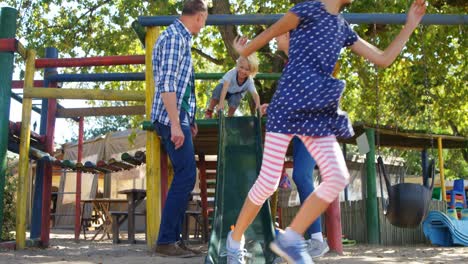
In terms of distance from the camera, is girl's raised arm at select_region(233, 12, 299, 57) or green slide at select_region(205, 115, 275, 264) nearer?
girl's raised arm at select_region(233, 12, 299, 57)

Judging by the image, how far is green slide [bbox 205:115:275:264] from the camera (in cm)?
394

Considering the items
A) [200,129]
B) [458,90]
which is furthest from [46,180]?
[458,90]

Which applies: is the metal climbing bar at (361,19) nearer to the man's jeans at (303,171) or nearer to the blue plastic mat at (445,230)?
the man's jeans at (303,171)

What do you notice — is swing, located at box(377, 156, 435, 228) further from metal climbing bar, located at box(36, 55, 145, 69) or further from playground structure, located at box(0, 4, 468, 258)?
metal climbing bar, located at box(36, 55, 145, 69)

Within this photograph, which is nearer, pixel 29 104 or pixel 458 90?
pixel 29 104

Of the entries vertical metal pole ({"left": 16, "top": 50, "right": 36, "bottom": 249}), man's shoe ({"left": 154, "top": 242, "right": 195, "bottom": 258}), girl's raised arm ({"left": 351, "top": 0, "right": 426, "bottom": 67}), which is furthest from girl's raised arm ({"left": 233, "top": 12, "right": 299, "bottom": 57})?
vertical metal pole ({"left": 16, "top": 50, "right": 36, "bottom": 249})

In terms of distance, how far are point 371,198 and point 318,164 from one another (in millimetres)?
4881

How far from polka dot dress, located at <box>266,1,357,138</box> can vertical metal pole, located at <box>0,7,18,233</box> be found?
3049mm

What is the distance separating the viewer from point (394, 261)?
451 centimetres

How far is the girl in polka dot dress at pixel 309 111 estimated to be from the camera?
273 cm

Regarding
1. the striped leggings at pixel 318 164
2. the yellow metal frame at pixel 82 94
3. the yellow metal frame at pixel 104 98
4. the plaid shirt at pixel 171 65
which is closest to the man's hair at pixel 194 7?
the plaid shirt at pixel 171 65

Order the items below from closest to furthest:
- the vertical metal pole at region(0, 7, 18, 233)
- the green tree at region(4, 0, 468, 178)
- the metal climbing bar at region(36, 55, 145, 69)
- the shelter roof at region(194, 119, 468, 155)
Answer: the vertical metal pole at region(0, 7, 18, 233), the shelter roof at region(194, 119, 468, 155), the metal climbing bar at region(36, 55, 145, 69), the green tree at region(4, 0, 468, 178)

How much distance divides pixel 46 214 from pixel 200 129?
6.96 feet

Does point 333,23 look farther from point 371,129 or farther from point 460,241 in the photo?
point 460,241
